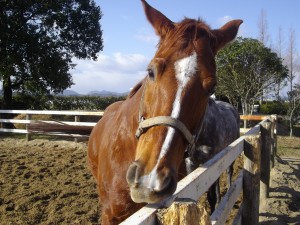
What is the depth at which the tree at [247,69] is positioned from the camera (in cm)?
1531

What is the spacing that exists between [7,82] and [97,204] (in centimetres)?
1565

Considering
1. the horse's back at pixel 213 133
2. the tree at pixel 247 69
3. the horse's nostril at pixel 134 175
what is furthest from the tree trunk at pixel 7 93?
the horse's nostril at pixel 134 175

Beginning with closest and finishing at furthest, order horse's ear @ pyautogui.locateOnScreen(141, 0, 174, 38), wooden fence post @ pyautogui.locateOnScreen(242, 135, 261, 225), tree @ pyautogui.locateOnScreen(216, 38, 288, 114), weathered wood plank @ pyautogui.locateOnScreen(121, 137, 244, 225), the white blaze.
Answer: weathered wood plank @ pyautogui.locateOnScreen(121, 137, 244, 225), the white blaze, horse's ear @ pyautogui.locateOnScreen(141, 0, 174, 38), wooden fence post @ pyautogui.locateOnScreen(242, 135, 261, 225), tree @ pyautogui.locateOnScreen(216, 38, 288, 114)

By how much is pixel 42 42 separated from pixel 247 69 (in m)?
11.1

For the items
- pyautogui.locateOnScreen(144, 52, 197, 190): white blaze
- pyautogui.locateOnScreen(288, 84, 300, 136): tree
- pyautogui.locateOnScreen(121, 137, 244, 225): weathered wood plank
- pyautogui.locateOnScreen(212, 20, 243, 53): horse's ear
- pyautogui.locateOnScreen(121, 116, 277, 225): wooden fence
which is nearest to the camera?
pyautogui.locateOnScreen(121, 137, 244, 225): weathered wood plank

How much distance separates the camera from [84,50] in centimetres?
2047

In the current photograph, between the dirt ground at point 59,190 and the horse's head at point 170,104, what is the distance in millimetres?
3007

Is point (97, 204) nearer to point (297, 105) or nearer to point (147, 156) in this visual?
point (147, 156)

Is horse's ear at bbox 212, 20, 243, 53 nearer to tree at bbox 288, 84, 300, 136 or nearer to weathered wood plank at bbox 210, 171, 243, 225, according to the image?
Answer: weathered wood plank at bbox 210, 171, 243, 225

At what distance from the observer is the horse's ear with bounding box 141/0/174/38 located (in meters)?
2.15

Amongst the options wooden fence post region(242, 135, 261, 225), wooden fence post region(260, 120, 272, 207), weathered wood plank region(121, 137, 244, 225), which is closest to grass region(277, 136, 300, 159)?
wooden fence post region(260, 120, 272, 207)

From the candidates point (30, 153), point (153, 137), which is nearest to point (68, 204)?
point (153, 137)

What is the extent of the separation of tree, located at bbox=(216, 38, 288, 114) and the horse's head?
13714 millimetres

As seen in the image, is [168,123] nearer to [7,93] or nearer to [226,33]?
[226,33]
